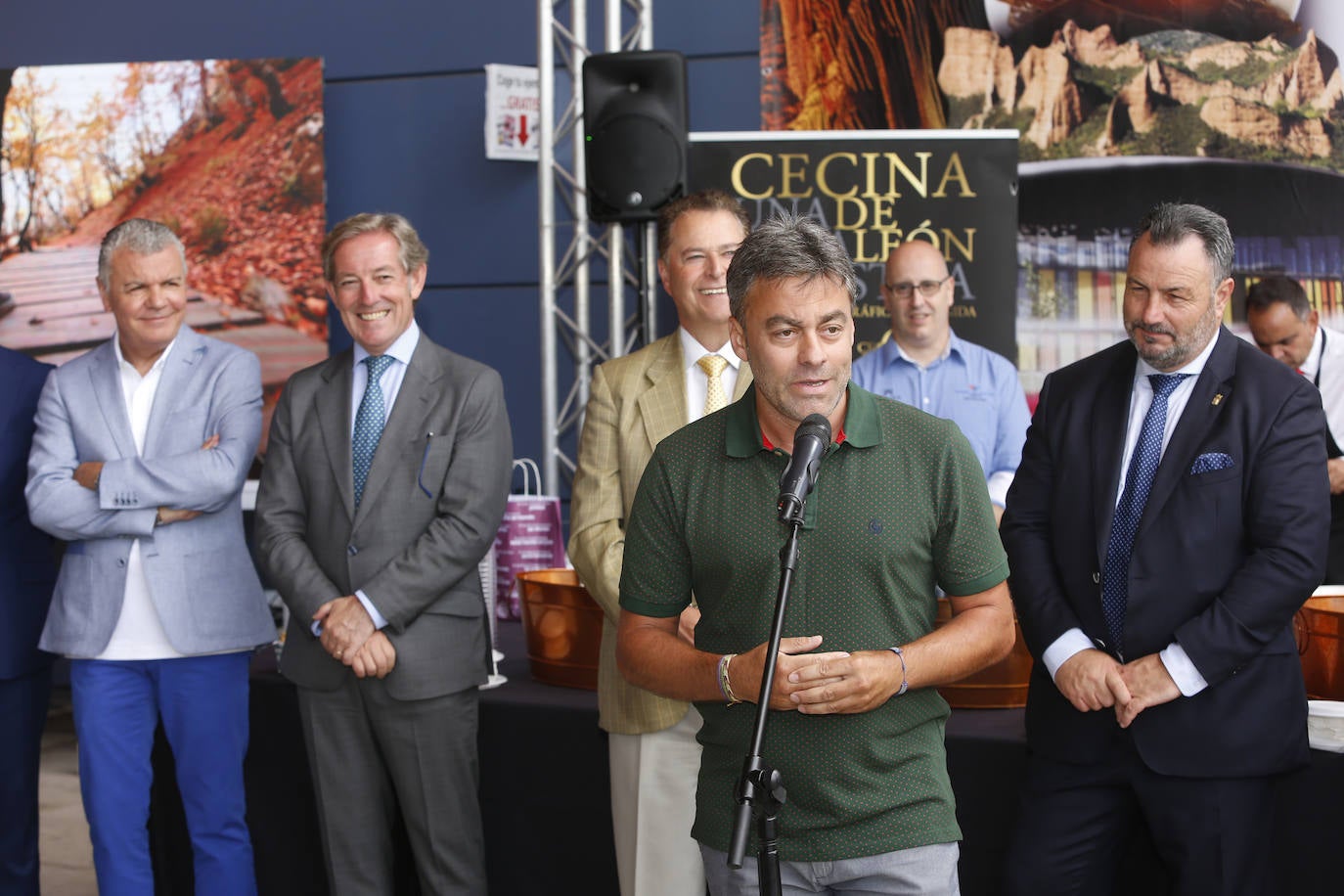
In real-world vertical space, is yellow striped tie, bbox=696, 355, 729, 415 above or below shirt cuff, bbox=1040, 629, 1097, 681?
above

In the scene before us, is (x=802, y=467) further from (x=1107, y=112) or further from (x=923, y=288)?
(x=1107, y=112)

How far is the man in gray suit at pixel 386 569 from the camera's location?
2.67 m

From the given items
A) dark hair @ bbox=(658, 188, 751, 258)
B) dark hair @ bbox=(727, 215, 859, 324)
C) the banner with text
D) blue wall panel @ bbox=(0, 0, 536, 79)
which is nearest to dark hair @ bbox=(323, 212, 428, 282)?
dark hair @ bbox=(658, 188, 751, 258)

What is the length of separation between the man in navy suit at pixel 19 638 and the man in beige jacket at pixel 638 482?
153cm

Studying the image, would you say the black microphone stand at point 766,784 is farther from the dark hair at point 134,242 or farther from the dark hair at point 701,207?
the dark hair at point 134,242

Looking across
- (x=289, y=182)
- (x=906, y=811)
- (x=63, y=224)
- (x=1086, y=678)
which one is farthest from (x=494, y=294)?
(x=906, y=811)

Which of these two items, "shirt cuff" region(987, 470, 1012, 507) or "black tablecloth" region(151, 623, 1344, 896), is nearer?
"black tablecloth" region(151, 623, 1344, 896)

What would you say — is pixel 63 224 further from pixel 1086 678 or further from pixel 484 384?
pixel 1086 678

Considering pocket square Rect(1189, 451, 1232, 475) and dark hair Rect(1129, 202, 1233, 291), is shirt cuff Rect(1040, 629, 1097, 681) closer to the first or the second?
pocket square Rect(1189, 451, 1232, 475)

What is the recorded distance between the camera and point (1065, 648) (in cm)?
226

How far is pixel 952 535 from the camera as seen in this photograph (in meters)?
1.70

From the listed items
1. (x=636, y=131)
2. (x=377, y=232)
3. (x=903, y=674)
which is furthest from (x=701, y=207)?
(x=636, y=131)

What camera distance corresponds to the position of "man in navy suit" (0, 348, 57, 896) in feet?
10.3

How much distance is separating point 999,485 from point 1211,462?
3.61 feet
